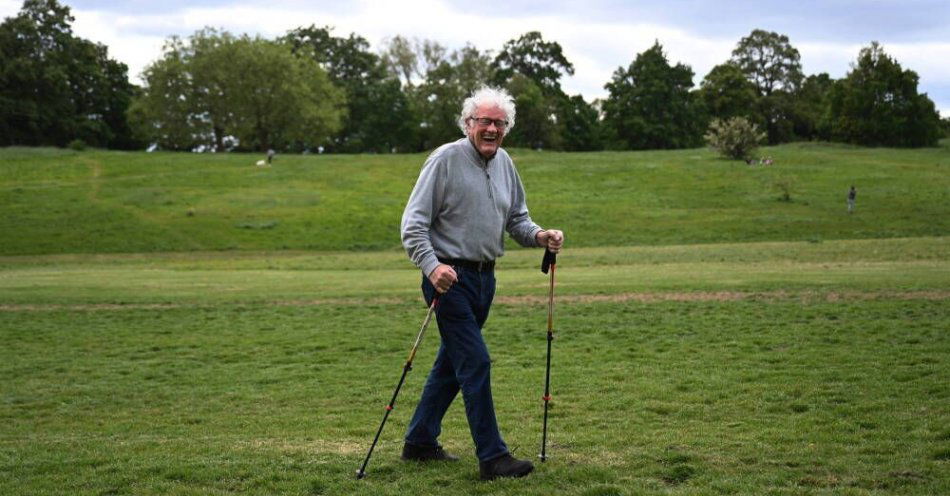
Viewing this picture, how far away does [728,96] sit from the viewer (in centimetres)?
10888

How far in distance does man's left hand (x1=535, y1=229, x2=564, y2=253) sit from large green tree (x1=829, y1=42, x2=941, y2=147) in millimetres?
91717

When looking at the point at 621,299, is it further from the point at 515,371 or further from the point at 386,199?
the point at 386,199

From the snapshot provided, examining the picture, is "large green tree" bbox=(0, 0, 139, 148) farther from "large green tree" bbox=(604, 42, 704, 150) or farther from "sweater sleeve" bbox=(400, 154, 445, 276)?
"sweater sleeve" bbox=(400, 154, 445, 276)

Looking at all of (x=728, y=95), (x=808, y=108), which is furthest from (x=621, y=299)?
(x=808, y=108)

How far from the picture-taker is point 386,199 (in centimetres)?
6119

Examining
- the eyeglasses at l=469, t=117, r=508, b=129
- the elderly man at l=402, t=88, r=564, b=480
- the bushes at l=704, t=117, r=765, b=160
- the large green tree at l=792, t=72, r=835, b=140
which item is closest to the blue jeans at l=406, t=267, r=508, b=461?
the elderly man at l=402, t=88, r=564, b=480

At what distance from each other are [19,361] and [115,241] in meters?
35.3

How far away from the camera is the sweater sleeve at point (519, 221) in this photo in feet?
26.1

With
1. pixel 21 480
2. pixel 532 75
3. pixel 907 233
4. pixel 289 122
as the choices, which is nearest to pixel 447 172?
pixel 21 480

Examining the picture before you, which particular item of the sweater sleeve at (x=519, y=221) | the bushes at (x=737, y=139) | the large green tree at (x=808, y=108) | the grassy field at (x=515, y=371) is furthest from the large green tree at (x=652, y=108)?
the sweater sleeve at (x=519, y=221)

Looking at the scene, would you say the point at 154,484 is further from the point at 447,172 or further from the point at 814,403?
the point at 814,403

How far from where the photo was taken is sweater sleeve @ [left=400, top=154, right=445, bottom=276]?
7090 mm

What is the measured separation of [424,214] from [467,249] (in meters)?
0.42

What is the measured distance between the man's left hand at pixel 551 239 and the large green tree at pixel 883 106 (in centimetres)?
9172
